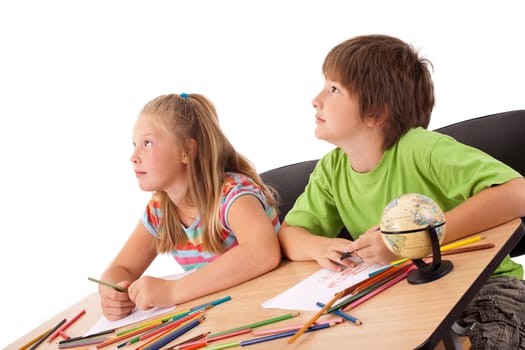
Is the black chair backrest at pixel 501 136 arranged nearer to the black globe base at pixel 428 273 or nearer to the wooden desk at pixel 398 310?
the wooden desk at pixel 398 310

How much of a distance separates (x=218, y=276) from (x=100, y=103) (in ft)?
9.30

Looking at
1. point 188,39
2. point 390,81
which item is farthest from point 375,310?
point 188,39

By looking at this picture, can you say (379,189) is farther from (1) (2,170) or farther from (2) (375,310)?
(1) (2,170)

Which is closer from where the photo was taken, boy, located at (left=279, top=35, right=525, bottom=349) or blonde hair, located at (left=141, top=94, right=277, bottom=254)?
boy, located at (left=279, top=35, right=525, bottom=349)

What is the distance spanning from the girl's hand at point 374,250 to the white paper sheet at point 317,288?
0.02 m

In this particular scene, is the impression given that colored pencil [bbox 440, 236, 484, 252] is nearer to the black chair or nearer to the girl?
the girl

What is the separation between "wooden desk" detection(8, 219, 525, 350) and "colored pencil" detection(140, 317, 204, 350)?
0.06ft

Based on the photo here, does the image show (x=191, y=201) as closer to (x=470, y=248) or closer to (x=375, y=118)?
(x=375, y=118)

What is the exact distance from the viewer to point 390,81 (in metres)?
1.90

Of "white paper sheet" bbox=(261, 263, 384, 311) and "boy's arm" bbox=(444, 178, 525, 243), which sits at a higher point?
"boy's arm" bbox=(444, 178, 525, 243)

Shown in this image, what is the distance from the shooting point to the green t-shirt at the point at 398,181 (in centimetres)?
159

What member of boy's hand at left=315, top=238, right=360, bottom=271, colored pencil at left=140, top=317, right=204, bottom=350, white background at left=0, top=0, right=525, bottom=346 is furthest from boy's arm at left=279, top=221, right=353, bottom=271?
white background at left=0, top=0, right=525, bottom=346

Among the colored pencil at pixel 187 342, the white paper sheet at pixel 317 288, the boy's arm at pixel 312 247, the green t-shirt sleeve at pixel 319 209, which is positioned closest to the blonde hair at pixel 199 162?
the green t-shirt sleeve at pixel 319 209

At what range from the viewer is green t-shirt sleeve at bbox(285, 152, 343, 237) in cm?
200
